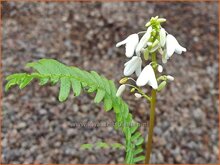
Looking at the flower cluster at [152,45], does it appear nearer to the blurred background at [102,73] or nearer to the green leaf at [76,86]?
the green leaf at [76,86]

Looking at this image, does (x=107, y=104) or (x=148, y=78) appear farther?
(x=107, y=104)

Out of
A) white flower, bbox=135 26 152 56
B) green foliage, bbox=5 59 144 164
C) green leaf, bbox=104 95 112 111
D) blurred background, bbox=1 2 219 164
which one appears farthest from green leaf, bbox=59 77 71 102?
blurred background, bbox=1 2 219 164

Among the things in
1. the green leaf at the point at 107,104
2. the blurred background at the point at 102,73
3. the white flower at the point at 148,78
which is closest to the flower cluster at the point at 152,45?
the white flower at the point at 148,78

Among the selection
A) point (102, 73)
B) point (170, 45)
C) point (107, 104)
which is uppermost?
point (102, 73)

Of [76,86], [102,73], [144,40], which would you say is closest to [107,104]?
[76,86]

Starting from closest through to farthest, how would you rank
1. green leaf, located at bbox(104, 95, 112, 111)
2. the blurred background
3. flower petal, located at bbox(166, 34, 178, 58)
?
flower petal, located at bbox(166, 34, 178, 58) → green leaf, located at bbox(104, 95, 112, 111) → the blurred background

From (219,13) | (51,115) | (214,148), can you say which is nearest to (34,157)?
(51,115)

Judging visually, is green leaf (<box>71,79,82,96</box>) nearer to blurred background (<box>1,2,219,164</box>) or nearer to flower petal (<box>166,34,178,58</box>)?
flower petal (<box>166,34,178,58</box>)

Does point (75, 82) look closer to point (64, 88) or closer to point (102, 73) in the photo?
point (64, 88)
